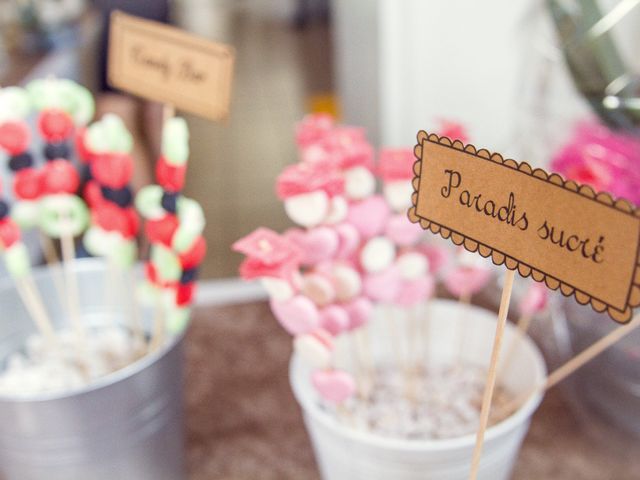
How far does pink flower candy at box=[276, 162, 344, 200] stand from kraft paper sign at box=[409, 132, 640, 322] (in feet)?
0.41

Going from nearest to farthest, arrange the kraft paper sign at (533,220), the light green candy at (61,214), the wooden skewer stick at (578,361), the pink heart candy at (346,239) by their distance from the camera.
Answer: the kraft paper sign at (533,220) → the wooden skewer stick at (578,361) → the pink heart candy at (346,239) → the light green candy at (61,214)

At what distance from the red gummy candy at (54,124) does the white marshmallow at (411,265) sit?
341 millimetres

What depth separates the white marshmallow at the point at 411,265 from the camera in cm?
65

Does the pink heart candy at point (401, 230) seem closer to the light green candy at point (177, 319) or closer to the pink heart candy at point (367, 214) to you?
the pink heart candy at point (367, 214)

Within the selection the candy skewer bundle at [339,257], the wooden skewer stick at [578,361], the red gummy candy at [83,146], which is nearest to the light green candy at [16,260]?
the red gummy candy at [83,146]

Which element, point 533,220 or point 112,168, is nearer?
point 533,220

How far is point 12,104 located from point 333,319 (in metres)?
0.34

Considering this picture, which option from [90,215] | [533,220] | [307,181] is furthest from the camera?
[90,215]

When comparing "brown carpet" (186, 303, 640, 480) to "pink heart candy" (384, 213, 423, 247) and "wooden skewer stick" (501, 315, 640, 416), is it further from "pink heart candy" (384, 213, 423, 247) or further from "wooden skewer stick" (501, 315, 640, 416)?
"pink heart candy" (384, 213, 423, 247)

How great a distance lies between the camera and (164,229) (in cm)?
63

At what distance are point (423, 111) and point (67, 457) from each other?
72 centimetres

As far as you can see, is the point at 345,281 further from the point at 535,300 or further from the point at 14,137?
the point at 14,137

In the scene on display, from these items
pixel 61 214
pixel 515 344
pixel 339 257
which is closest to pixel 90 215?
pixel 61 214

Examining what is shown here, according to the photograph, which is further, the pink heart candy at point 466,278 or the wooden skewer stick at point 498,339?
the pink heart candy at point 466,278
